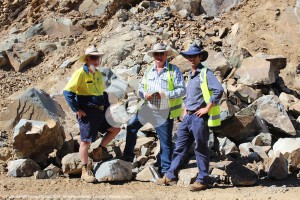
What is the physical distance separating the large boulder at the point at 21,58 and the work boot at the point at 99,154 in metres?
7.37

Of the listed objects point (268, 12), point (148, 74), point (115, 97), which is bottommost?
point (115, 97)

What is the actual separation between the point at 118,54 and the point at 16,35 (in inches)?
179

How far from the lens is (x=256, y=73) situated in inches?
371

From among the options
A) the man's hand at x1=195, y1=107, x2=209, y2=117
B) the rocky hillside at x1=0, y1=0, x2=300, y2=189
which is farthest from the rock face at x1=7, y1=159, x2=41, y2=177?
the man's hand at x1=195, y1=107, x2=209, y2=117

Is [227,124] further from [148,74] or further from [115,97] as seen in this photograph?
[115,97]

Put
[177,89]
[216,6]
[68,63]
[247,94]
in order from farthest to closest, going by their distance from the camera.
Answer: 1. [216,6]
2. [68,63]
3. [247,94]
4. [177,89]

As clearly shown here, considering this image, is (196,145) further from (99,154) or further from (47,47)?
(47,47)

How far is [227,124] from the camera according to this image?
24.6ft

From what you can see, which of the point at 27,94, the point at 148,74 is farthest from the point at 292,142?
the point at 27,94

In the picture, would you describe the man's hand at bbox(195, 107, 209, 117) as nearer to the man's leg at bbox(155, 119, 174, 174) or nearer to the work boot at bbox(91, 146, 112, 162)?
the man's leg at bbox(155, 119, 174, 174)

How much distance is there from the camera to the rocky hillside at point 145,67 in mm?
6863

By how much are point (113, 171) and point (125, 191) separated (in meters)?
0.37

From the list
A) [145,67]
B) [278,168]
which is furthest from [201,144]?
[145,67]

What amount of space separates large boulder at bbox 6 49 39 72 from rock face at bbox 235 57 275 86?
21.3 ft
